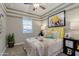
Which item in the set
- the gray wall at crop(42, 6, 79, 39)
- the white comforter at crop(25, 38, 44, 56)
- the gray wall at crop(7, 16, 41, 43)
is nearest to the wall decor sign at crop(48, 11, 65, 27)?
the gray wall at crop(42, 6, 79, 39)

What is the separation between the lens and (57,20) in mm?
1636

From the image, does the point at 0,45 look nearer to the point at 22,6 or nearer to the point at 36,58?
the point at 36,58

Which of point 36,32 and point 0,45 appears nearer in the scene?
point 0,45

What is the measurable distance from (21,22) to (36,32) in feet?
1.34

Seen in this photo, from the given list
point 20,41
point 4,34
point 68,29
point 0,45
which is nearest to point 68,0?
point 68,29

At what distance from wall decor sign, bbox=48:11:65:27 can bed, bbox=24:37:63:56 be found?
0.36 meters

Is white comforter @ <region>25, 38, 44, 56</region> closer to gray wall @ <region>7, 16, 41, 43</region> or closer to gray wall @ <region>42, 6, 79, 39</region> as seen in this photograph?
gray wall @ <region>7, 16, 41, 43</region>

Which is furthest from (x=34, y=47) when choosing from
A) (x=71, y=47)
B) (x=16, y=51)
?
(x=71, y=47)

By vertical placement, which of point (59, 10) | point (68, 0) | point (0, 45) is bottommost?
point (0, 45)

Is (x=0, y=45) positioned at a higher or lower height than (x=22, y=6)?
lower

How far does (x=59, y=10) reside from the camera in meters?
1.55

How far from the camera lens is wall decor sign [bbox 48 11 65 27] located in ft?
5.19

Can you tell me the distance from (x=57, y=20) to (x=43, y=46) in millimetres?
663

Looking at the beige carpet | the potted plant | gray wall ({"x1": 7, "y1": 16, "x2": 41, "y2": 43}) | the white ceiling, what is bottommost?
the beige carpet
